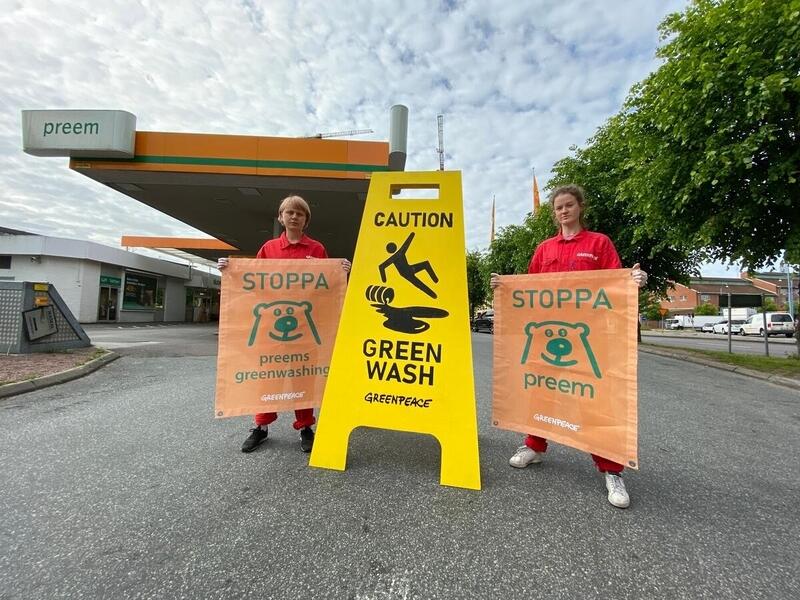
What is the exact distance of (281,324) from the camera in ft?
9.39

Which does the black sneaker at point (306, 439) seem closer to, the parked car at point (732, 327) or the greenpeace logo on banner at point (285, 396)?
the greenpeace logo on banner at point (285, 396)

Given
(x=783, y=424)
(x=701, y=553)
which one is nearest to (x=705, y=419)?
(x=783, y=424)

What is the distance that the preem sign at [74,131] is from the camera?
336 inches

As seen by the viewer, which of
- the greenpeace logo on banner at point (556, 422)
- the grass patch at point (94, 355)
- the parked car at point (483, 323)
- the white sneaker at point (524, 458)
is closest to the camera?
the greenpeace logo on banner at point (556, 422)

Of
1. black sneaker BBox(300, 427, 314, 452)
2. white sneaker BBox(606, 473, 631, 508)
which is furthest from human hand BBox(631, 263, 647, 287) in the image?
black sneaker BBox(300, 427, 314, 452)

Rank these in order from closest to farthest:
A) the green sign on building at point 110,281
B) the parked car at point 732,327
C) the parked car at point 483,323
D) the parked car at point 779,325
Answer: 1. the green sign on building at point 110,281
2. the parked car at point 483,323
3. the parked car at point 779,325
4. the parked car at point 732,327

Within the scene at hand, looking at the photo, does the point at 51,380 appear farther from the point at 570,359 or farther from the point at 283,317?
the point at 570,359

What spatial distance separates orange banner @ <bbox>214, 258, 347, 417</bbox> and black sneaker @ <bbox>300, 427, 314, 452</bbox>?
0.29 metres

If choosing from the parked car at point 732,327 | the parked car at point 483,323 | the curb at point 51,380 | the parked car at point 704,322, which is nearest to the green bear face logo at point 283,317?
the curb at point 51,380

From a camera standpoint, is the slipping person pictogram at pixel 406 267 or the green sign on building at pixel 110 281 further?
the green sign on building at pixel 110 281

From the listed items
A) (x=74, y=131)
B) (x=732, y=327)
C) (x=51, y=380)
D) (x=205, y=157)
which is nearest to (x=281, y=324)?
(x=51, y=380)

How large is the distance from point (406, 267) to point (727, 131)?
22.0ft

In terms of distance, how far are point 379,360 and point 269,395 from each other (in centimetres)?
94

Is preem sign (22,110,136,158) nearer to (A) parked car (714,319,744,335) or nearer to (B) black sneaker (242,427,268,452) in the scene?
(B) black sneaker (242,427,268,452)
